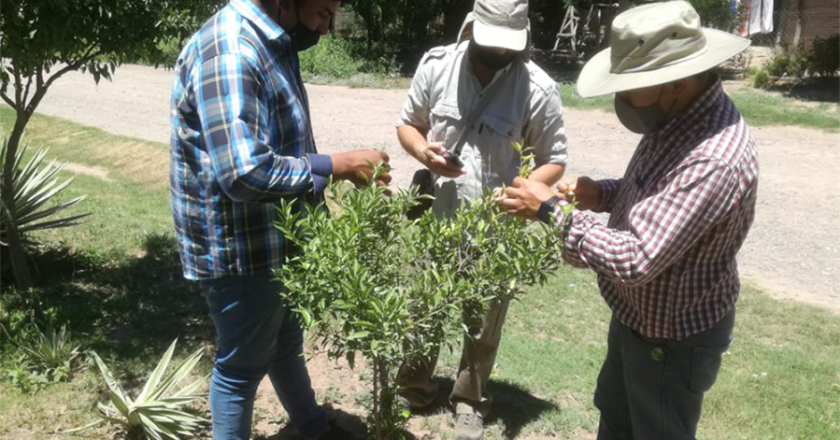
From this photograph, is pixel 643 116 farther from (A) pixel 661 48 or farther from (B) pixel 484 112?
(B) pixel 484 112

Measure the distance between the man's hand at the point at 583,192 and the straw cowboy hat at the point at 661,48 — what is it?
49 cm

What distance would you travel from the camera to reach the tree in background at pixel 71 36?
4316 mm

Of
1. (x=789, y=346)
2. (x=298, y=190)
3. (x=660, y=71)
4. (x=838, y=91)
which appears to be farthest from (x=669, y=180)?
(x=838, y=91)

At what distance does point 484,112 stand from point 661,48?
3.82ft

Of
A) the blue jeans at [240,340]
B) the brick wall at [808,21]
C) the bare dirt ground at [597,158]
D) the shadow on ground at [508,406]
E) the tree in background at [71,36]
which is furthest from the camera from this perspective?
the brick wall at [808,21]

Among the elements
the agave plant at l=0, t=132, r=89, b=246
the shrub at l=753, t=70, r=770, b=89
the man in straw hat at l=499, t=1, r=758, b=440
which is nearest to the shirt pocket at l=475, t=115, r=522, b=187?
the man in straw hat at l=499, t=1, r=758, b=440

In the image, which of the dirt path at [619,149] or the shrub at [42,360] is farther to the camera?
the dirt path at [619,149]

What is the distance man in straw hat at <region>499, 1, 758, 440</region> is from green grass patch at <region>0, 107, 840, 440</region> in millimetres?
1401

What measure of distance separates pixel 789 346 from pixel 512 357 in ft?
6.19

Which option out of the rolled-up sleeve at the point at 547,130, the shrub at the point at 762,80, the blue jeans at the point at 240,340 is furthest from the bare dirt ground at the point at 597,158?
the shrub at the point at 762,80

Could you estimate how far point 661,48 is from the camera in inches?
88.9

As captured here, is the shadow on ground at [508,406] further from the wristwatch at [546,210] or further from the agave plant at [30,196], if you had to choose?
the agave plant at [30,196]

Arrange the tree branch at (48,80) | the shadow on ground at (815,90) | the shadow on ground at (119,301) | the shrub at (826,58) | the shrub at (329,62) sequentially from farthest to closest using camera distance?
the shrub at (329,62) → the shrub at (826,58) → the shadow on ground at (815,90) → the tree branch at (48,80) → the shadow on ground at (119,301)

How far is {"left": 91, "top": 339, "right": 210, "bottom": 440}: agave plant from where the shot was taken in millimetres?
→ 3384
